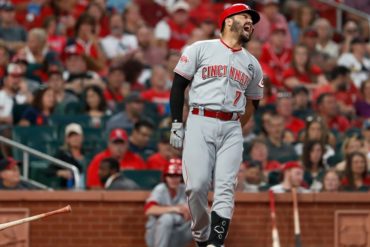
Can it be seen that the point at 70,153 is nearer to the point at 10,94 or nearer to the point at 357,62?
the point at 10,94

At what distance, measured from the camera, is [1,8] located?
16.3 meters

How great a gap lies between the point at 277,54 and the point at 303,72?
49 cm

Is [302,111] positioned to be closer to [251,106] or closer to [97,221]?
[97,221]

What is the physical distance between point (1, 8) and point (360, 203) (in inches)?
Answer: 254

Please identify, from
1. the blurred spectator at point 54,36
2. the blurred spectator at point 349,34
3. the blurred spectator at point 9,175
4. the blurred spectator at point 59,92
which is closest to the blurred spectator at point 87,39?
the blurred spectator at point 54,36

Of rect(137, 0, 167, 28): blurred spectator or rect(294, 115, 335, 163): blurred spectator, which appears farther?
rect(137, 0, 167, 28): blurred spectator

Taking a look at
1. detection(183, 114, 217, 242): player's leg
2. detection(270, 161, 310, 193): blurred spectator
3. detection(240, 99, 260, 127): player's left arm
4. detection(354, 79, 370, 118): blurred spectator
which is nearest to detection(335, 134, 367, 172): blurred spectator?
detection(270, 161, 310, 193): blurred spectator

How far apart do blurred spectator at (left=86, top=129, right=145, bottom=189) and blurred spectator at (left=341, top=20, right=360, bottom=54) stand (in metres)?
5.44

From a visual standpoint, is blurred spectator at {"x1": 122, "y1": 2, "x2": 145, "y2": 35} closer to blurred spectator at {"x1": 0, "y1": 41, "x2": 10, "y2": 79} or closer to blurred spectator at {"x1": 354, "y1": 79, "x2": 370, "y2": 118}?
blurred spectator at {"x1": 0, "y1": 41, "x2": 10, "y2": 79}

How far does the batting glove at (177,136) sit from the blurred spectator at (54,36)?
7.60 metres

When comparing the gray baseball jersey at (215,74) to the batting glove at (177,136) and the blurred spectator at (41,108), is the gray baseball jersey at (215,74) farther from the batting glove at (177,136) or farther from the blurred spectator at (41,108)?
the blurred spectator at (41,108)

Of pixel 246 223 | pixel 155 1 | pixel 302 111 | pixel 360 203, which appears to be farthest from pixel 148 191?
pixel 155 1

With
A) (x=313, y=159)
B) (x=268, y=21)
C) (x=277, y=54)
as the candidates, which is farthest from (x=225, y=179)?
(x=268, y=21)

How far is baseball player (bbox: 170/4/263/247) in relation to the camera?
28.1 ft
